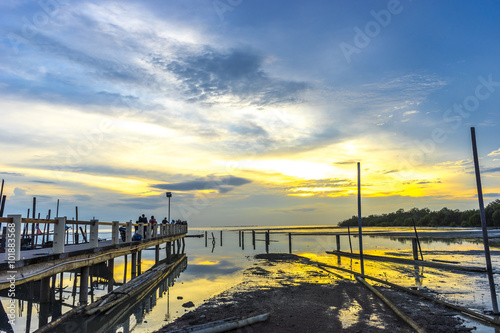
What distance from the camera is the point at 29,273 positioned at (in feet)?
28.5

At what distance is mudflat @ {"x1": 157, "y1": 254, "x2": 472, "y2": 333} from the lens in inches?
394

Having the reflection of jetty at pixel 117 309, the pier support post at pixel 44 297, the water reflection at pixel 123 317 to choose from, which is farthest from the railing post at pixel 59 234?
the pier support post at pixel 44 297

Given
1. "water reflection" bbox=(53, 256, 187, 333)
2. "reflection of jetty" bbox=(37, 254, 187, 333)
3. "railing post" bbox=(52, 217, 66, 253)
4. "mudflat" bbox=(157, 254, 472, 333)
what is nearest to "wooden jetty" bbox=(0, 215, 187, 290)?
"railing post" bbox=(52, 217, 66, 253)

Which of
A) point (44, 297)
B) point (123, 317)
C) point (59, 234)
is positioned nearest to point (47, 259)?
point (59, 234)

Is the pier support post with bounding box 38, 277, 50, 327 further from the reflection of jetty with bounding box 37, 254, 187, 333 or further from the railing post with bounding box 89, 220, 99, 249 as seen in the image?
the railing post with bounding box 89, 220, 99, 249

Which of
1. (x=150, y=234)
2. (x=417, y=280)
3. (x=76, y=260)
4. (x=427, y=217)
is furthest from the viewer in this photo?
(x=427, y=217)

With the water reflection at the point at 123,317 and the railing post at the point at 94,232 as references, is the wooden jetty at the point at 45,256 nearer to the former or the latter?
the railing post at the point at 94,232

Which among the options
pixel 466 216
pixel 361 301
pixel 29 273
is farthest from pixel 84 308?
pixel 466 216

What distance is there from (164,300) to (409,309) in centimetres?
1105

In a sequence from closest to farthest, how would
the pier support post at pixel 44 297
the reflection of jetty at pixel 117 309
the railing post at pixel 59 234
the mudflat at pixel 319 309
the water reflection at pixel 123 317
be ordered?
the mudflat at pixel 319 309, the railing post at pixel 59 234, the water reflection at pixel 123 317, the reflection of jetty at pixel 117 309, the pier support post at pixel 44 297

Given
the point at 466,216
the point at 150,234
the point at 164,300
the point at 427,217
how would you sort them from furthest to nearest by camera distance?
1. the point at 427,217
2. the point at 466,216
3. the point at 150,234
4. the point at 164,300

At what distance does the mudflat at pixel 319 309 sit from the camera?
32.8ft

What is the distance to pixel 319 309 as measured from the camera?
12258 mm

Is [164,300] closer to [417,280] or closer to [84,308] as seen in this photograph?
[84,308]
